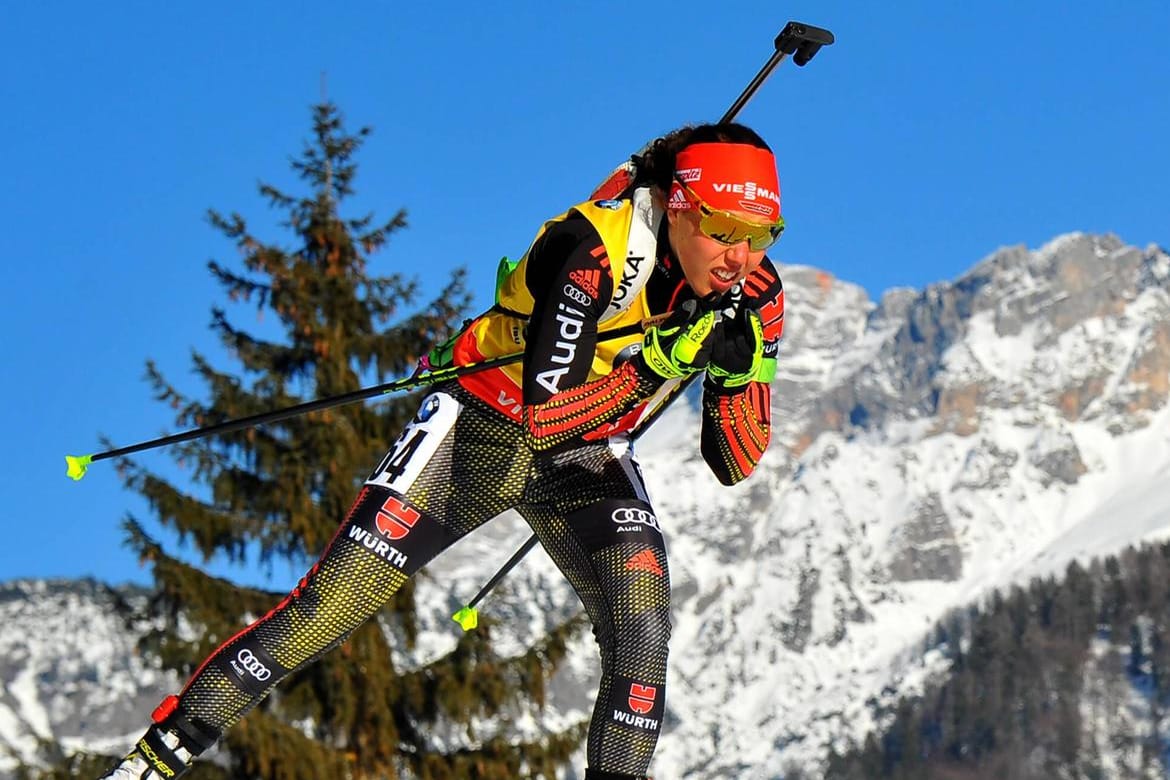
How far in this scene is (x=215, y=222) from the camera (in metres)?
21.4

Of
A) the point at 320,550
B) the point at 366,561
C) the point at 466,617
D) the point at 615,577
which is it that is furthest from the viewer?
the point at 320,550

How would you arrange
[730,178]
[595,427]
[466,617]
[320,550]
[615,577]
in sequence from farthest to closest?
[320,550], [466,617], [595,427], [615,577], [730,178]

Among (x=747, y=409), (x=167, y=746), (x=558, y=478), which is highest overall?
(x=747, y=409)

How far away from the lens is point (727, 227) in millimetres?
6488

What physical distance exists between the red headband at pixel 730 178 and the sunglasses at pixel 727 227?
0.02 m

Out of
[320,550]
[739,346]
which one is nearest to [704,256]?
[739,346]

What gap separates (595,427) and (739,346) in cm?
69

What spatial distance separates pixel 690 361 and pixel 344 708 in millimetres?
12037

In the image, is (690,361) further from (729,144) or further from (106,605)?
(106,605)

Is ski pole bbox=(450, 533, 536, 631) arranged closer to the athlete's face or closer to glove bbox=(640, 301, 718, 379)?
glove bbox=(640, 301, 718, 379)

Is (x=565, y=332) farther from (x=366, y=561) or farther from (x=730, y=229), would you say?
(x=366, y=561)

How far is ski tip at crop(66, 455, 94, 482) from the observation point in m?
7.41

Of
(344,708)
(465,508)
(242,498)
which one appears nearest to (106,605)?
(242,498)

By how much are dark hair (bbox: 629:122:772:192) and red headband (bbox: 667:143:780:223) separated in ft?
0.19
